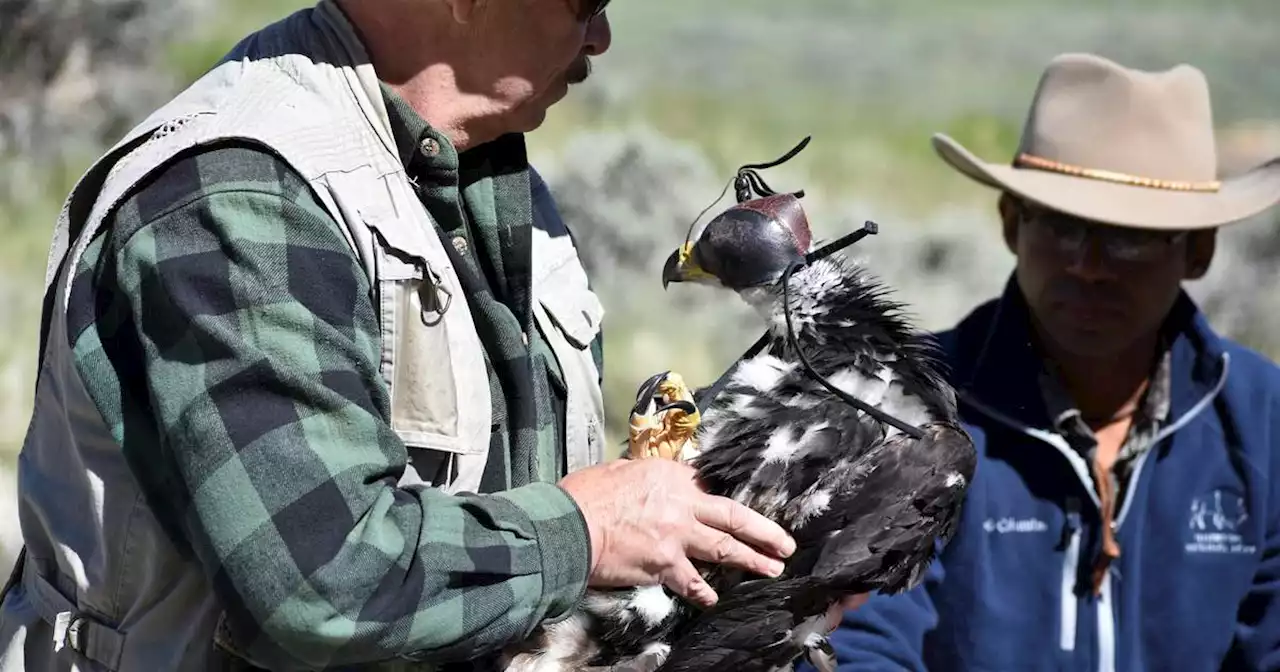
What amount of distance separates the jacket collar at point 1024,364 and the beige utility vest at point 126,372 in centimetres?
208

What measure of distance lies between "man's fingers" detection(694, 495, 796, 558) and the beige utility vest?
14.1 inches

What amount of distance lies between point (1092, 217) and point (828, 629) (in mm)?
1802

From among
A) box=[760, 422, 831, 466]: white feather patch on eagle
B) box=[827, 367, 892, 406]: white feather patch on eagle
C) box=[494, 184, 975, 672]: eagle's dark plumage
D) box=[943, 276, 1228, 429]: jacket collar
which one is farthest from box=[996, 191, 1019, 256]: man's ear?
box=[760, 422, 831, 466]: white feather patch on eagle

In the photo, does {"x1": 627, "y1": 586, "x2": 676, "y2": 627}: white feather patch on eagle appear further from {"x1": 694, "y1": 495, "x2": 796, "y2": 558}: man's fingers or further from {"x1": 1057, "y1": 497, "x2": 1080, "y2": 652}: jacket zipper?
{"x1": 1057, "y1": 497, "x2": 1080, "y2": 652}: jacket zipper

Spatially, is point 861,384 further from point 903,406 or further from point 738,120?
point 738,120

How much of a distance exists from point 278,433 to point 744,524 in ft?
2.54

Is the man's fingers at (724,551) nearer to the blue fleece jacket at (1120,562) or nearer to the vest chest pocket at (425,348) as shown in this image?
the vest chest pocket at (425,348)

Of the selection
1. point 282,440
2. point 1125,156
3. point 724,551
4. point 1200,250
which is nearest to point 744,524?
point 724,551

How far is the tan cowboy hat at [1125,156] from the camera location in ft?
13.0

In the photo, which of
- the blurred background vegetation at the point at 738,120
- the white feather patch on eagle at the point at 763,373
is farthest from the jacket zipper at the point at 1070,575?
the blurred background vegetation at the point at 738,120

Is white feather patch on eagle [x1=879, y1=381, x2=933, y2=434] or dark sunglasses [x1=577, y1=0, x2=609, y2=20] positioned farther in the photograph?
white feather patch on eagle [x1=879, y1=381, x2=933, y2=434]

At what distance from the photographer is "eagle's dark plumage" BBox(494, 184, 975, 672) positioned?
2.33m

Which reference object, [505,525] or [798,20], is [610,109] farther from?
[505,525]

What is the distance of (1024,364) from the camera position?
397 centimetres
